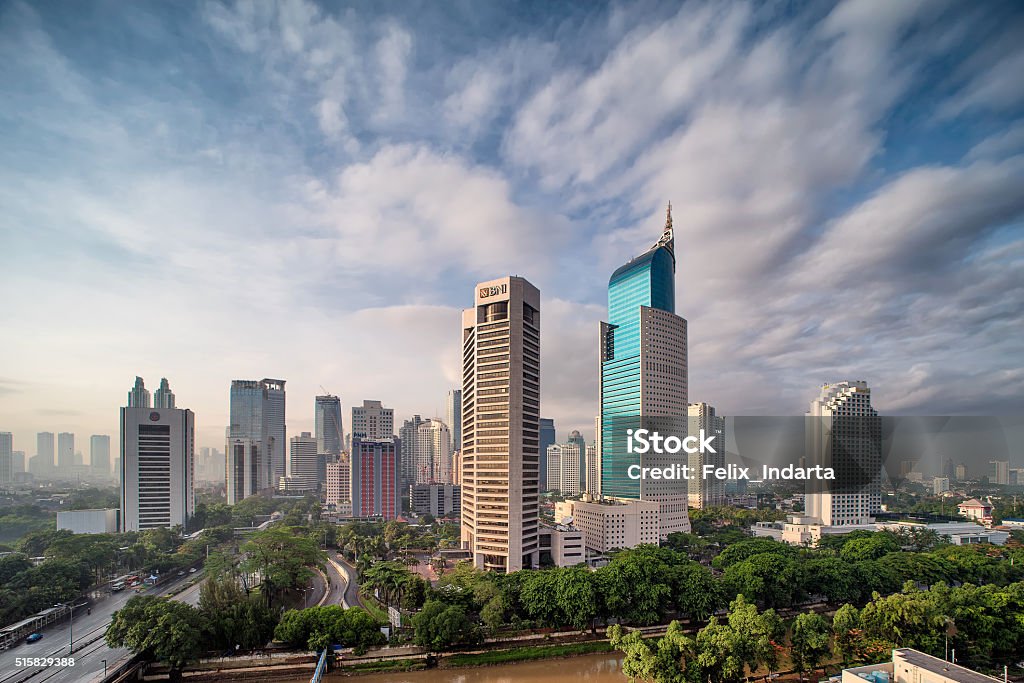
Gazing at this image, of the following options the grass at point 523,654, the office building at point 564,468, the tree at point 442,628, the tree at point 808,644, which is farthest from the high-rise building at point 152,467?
the office building at point 564,468

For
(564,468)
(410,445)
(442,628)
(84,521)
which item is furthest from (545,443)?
(442,628)

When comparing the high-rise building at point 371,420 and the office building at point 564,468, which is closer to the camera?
the high-rise building at point 371,420

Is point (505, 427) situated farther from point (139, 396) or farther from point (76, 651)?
point (139, 396)

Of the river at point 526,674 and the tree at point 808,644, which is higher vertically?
the tree at point 808,644

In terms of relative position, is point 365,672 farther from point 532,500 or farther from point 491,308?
point 491,308

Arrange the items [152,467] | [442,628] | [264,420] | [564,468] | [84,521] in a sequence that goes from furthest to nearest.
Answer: [564,468], [264,420], [152,467], [84,521], [442,628]

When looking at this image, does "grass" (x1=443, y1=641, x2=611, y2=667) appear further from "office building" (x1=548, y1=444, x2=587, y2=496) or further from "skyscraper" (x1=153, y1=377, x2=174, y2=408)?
"office building" (x1=548, y1=444, x2=587, y2=496)

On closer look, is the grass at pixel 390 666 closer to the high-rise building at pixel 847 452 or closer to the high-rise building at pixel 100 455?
the high-rise building at pixel 847 452
